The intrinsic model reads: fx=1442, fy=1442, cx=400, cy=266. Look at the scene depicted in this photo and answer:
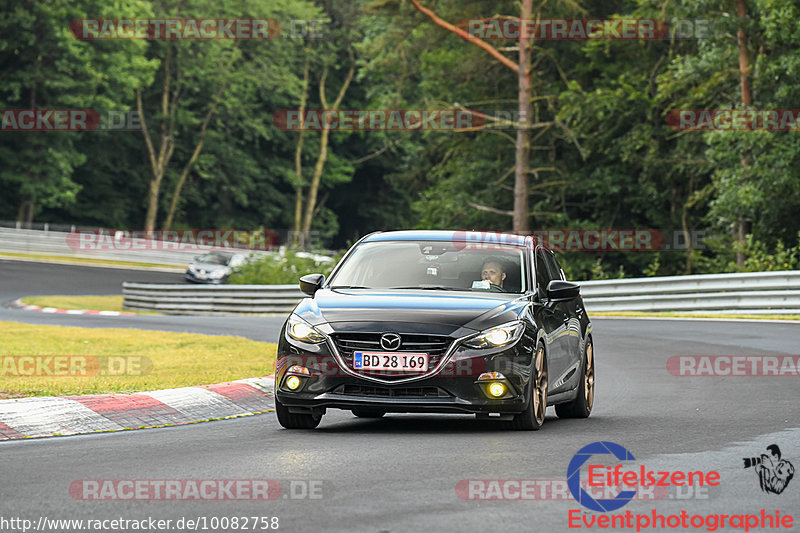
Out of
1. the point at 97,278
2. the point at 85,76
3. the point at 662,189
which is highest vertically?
the point at 85,76

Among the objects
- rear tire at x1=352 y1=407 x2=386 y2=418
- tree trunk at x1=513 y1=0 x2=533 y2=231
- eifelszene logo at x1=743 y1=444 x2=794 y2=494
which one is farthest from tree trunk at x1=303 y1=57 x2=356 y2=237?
eifelszene logo at x1=743 y1=444 x2=794 y2=494

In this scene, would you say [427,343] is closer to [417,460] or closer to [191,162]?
[417,460]

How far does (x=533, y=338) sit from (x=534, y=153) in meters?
40.7

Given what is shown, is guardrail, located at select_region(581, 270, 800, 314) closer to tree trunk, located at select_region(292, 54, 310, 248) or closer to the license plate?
the license plate

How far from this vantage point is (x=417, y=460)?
880 cm

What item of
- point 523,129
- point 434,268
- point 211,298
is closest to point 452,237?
point 434,268

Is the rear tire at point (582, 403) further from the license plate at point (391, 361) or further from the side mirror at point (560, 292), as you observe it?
the license plate at point (391, 361)

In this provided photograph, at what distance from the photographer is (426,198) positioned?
187 feet

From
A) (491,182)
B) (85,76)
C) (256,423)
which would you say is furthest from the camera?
(85,76)

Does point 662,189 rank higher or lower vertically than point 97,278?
higher

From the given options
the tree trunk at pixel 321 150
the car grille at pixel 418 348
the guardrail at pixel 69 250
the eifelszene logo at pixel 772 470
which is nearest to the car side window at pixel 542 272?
the car grille at pixel 418 348

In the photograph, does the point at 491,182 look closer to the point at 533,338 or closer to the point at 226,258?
the point at 226,258

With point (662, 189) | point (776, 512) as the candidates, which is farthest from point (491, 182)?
point (776, 512)

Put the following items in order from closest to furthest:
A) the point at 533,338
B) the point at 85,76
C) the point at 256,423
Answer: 1. the point at 533,338
2. the point at 256,423
3. the point at 85,76
